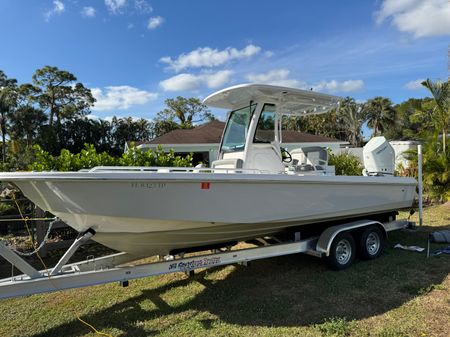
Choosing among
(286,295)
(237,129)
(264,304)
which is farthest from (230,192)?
(237,129)

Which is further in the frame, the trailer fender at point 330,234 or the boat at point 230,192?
the trailer fender at point 330,234

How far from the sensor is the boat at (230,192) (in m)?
3.80

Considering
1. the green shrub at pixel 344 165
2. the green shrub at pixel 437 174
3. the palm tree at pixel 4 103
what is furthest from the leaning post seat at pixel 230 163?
the palm tree at pixel 4 103

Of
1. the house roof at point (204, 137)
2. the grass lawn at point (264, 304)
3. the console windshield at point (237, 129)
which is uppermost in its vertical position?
the house roof at point (204, 137)

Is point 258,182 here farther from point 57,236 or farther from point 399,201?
point 57,236

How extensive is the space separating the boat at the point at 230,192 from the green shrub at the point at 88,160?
236 cm

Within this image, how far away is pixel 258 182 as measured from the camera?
4402 mm

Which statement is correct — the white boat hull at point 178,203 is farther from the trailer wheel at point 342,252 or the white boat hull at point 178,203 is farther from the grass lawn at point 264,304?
the grass lawn at point 264,304

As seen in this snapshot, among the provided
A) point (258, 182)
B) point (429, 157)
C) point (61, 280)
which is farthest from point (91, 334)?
point (429, 157)

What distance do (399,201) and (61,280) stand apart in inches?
215

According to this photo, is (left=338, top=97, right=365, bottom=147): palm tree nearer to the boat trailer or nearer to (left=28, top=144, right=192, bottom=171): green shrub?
(left=28, top=144, right=192, bottom=171): green shrub

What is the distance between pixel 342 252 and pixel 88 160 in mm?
4884

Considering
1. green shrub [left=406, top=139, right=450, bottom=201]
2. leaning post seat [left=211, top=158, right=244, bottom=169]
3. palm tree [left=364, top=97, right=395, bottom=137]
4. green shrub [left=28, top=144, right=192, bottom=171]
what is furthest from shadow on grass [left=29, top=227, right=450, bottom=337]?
palm tree [left=364, top=97, right=395, bottom=137]

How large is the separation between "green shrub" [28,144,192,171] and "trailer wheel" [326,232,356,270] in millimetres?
3933
